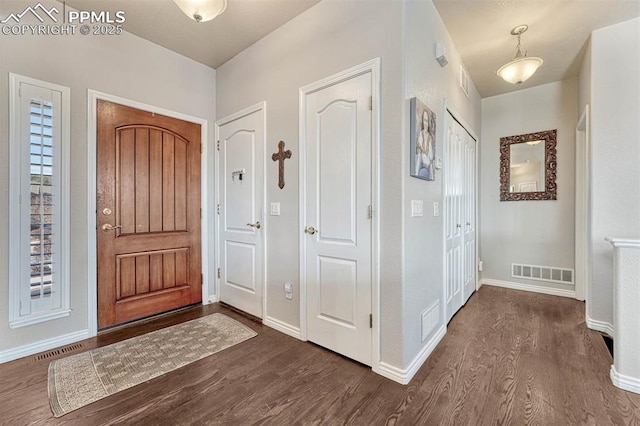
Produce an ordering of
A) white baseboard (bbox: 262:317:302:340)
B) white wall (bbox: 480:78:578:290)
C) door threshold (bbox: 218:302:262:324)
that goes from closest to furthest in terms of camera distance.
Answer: white baseboard (bbox: 262:317:302:340)
door threshold (bbox: 218:302:262:324)
white wall (bbox: 480:78:578:290)

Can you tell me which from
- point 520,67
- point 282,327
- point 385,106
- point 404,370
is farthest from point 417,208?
point 520,67

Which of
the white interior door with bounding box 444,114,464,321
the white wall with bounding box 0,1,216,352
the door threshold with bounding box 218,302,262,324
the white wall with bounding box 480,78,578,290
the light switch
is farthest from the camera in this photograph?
the white wall with bounding box 480,78,578,290

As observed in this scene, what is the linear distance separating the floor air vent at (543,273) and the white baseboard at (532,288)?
11 cm

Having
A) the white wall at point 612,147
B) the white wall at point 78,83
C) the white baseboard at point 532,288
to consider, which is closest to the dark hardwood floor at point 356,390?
the white wall at point 78,83

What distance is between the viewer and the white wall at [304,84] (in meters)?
1.83

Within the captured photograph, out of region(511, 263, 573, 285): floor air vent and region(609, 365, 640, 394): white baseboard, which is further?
region(511, 263, 573, 285): floor air vent

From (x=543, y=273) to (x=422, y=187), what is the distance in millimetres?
2929

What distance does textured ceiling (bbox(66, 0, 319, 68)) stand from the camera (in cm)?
230

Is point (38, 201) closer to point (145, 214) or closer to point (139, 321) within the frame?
point (145, 214)

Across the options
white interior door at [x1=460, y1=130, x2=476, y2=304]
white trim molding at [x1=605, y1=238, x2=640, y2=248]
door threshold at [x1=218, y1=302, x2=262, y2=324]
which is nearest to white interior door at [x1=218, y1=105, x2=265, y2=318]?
door threshold at [x1=218, y1=302, x2=262, y2=324]

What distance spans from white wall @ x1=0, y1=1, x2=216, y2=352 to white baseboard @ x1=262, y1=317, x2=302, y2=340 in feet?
5.10

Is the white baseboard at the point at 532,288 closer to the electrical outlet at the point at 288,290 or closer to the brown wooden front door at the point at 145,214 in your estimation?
the electrical outlet at the point at 288,290

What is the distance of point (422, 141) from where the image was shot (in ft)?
6.52

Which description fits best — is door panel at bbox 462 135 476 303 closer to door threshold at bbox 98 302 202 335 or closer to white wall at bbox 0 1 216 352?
door threshold at bbox 98 302 202 335
